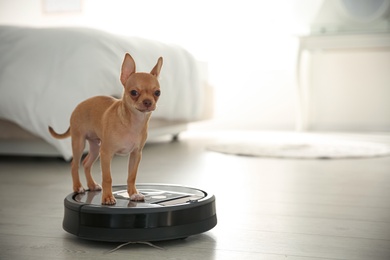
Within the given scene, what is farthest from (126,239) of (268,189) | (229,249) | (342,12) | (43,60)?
(342,12)

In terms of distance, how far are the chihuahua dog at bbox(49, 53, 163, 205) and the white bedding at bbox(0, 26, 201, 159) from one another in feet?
3.58

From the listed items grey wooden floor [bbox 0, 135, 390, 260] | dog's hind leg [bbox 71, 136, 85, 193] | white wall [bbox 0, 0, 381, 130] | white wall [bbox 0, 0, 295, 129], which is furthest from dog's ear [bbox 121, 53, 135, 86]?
white wall [bbox 0, 0, 295, 129]

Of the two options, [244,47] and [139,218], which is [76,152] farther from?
[244,47]

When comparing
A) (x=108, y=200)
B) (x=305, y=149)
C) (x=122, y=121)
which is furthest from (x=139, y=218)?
(x=305, y=149)

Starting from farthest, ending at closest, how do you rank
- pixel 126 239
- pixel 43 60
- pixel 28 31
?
pixel 28 31, pixel 43 60, pixel 126 239

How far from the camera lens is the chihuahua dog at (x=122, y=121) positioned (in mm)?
1096

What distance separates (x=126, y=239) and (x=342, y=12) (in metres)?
4.06

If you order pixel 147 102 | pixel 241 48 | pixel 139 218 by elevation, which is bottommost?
pixel 139 218

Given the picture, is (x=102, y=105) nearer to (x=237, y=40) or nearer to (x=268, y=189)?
(x=268, y=189)

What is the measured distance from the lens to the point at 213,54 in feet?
16.9

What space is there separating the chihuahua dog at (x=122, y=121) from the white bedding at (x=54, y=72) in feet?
3.58

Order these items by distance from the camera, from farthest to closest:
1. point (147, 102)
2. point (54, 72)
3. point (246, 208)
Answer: point (54, 72)
point (246, 208)
point (147, 102)

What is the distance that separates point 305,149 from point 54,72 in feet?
5.07

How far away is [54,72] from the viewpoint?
2.40 meters
